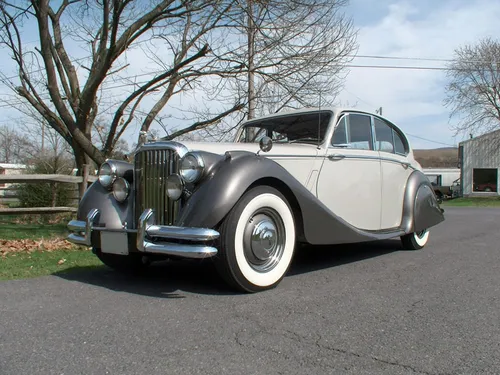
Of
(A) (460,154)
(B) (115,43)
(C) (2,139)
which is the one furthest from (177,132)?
(C) (2,139)

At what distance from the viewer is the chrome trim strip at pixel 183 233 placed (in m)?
3.40

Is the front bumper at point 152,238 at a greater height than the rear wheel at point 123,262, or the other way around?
the front bumper at point 152,238

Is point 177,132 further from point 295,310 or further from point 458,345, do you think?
point 458,345

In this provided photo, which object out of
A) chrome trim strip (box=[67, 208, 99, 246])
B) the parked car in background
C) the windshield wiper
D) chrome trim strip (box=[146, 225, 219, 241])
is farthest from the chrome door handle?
the parked car in background

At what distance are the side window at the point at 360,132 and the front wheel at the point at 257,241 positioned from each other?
169 cm

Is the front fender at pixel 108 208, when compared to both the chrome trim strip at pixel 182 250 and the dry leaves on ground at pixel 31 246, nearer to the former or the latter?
the chrome trim strip at pixel 182 250

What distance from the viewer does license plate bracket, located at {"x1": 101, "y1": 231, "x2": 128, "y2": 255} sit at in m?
3.85

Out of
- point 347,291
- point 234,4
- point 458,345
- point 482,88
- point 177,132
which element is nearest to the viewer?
point 458,345

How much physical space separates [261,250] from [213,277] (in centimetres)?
83

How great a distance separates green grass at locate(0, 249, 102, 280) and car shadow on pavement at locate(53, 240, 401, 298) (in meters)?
0.23

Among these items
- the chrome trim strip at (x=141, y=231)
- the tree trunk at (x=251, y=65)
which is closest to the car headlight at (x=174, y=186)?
the chrome trim strip at (x=141, y=231)

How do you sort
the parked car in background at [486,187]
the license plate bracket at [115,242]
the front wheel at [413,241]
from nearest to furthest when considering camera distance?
the license plate bracket at [115,242], the front wheel at [413,241], the parked car in background at [486,187]

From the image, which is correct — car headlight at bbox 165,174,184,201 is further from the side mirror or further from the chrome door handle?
the chrome door handle

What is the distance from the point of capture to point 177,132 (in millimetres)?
11469
